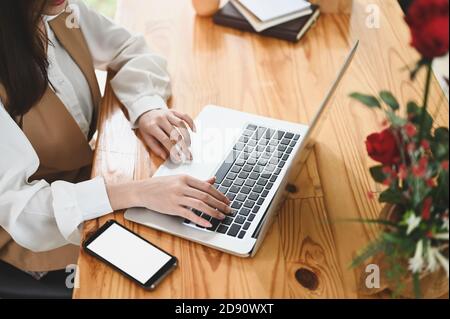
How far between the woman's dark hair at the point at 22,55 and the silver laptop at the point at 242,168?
0.30 m

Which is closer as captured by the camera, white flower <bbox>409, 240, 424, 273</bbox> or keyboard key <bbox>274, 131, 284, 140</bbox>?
white flower <bbox>409, 240, 424, 273</bbox>

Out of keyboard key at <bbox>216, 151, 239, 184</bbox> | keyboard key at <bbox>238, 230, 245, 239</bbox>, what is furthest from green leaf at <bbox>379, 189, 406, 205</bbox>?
keyboard key at <bbox>216, 151, 239, 184</bbox>

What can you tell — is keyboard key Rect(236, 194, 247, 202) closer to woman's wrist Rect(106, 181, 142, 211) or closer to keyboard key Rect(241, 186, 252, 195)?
keyboard key Rect(241, 186, 252, 195)

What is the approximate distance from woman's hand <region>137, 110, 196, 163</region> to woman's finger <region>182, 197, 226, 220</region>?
0.51ft

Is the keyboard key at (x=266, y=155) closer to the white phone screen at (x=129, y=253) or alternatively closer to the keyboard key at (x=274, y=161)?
the keyboard key at (x=274, y=161)

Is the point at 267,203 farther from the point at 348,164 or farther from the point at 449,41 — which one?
the point at 449,41

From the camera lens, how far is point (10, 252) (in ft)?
3.95

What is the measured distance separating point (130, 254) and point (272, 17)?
789 millimetres

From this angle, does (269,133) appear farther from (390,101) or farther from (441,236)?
(441,236)

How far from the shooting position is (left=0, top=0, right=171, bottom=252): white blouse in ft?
3.39

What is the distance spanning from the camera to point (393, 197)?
80 cm

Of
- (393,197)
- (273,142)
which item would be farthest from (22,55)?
(393,197)

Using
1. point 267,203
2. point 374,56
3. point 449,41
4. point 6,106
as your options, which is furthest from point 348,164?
point 6,106

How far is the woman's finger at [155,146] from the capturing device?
45.8 inches
